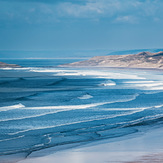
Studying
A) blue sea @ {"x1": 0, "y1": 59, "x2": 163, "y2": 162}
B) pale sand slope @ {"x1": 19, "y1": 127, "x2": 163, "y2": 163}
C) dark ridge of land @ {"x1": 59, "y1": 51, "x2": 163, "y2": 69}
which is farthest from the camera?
dark ridge of land @ {"x1": 59, "y1": 51, "x2": 163, "y2": 69}

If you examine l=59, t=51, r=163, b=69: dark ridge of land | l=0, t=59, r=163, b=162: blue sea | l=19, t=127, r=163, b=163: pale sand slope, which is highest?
l=59, t=51, r=163, b=69: dark ridge of land

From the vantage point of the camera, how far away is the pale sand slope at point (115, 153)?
1179 cm

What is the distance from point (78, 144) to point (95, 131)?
114 inches

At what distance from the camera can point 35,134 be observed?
1680 cm

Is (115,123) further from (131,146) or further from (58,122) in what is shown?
(131,146)

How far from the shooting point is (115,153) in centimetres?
1276

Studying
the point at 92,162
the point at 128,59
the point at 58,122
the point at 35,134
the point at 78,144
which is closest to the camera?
the point at 92,162

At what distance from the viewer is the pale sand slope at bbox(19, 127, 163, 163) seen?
38.7 ft

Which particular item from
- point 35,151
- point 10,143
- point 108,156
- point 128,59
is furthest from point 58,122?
point 128,59

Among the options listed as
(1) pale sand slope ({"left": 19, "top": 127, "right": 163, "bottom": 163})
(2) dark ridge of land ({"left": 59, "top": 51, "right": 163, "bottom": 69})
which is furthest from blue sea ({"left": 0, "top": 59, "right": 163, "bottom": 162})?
(2) dark ridge of land ({"left": 59, "top": 51, "right": 163, "bottom": 69})

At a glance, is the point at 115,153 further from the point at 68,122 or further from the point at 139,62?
the point at 139,62

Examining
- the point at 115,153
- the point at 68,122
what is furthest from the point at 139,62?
the point at 115,153

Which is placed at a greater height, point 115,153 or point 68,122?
point 68,122

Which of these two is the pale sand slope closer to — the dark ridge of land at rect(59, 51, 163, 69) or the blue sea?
the blue sea
